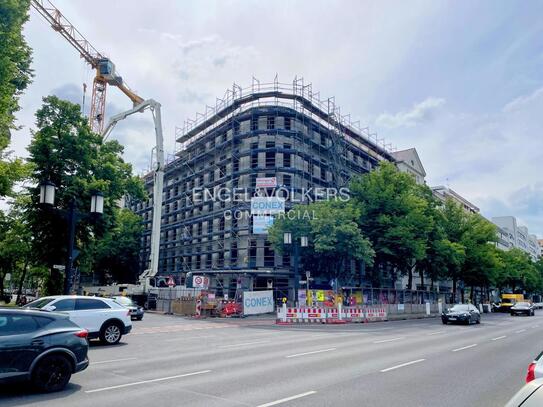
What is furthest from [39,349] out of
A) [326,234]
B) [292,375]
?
[326,234]

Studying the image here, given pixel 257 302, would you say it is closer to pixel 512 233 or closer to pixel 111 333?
pixel 111 333

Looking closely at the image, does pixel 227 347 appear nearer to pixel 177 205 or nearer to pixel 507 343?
pixel 507 343

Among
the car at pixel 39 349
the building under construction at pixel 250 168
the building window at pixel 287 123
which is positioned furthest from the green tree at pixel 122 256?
the car at pixel 39 349

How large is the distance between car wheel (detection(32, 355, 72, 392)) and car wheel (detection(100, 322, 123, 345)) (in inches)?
272

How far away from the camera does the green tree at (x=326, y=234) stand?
119 feet

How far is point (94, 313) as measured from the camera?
14492mm

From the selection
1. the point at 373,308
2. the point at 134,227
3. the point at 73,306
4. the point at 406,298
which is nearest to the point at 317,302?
the point at 373,308

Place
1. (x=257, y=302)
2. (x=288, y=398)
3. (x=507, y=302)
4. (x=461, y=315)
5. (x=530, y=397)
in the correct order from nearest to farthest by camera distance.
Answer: (x=530, y=397)
(x=288, y=398)
(x=461, y=315)
(x=257, y=302)
(x=507, y=302)

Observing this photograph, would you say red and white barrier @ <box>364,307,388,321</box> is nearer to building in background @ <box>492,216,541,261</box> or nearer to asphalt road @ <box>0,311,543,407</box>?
asphalt road @ <box>0,311,543,407</box>

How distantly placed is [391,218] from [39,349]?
38.7m

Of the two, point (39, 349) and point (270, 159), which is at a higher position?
point (270, 159)

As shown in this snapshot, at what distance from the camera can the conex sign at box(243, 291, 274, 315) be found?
30869 mm

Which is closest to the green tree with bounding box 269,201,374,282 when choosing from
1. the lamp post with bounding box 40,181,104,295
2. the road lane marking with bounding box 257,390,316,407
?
the lamp post with bounding box 40,181,104,295

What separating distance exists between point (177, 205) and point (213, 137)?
13.2m
